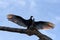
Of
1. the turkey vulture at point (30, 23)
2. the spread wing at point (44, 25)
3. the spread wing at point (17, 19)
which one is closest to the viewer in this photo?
the turkey vulture at point (30, 23)

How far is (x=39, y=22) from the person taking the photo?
976 inches

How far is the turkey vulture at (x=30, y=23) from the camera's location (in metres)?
23.8

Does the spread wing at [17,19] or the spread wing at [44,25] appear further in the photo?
the spread wing at [44,25]

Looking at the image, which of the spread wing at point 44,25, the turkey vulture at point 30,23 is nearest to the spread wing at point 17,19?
the turkey vulture at point 30,23

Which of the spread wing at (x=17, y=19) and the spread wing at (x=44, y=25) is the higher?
the spread wing at (x=17, y=19)

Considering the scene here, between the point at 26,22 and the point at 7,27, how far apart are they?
1623 mm

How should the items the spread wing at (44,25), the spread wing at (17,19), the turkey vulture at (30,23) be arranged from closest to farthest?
the turkey vulture at (30,23)
the spread wing at (17,19)
the spread wing at (44,25)

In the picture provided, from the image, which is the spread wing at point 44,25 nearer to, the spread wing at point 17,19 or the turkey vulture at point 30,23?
the turkey vulture at point 30,23

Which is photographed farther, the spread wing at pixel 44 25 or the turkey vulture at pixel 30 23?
the spread wing at pixel 44 25

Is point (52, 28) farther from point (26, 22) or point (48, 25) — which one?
point (26, 22)

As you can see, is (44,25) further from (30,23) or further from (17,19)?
(17,19)

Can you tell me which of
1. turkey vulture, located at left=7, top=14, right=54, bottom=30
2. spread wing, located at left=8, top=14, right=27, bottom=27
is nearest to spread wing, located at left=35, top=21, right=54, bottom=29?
turkey vulture, located at left=7, top=14, right=54, bottom=30

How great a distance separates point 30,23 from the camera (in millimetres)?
23844

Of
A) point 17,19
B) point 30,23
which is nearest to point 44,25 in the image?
point 30,23
